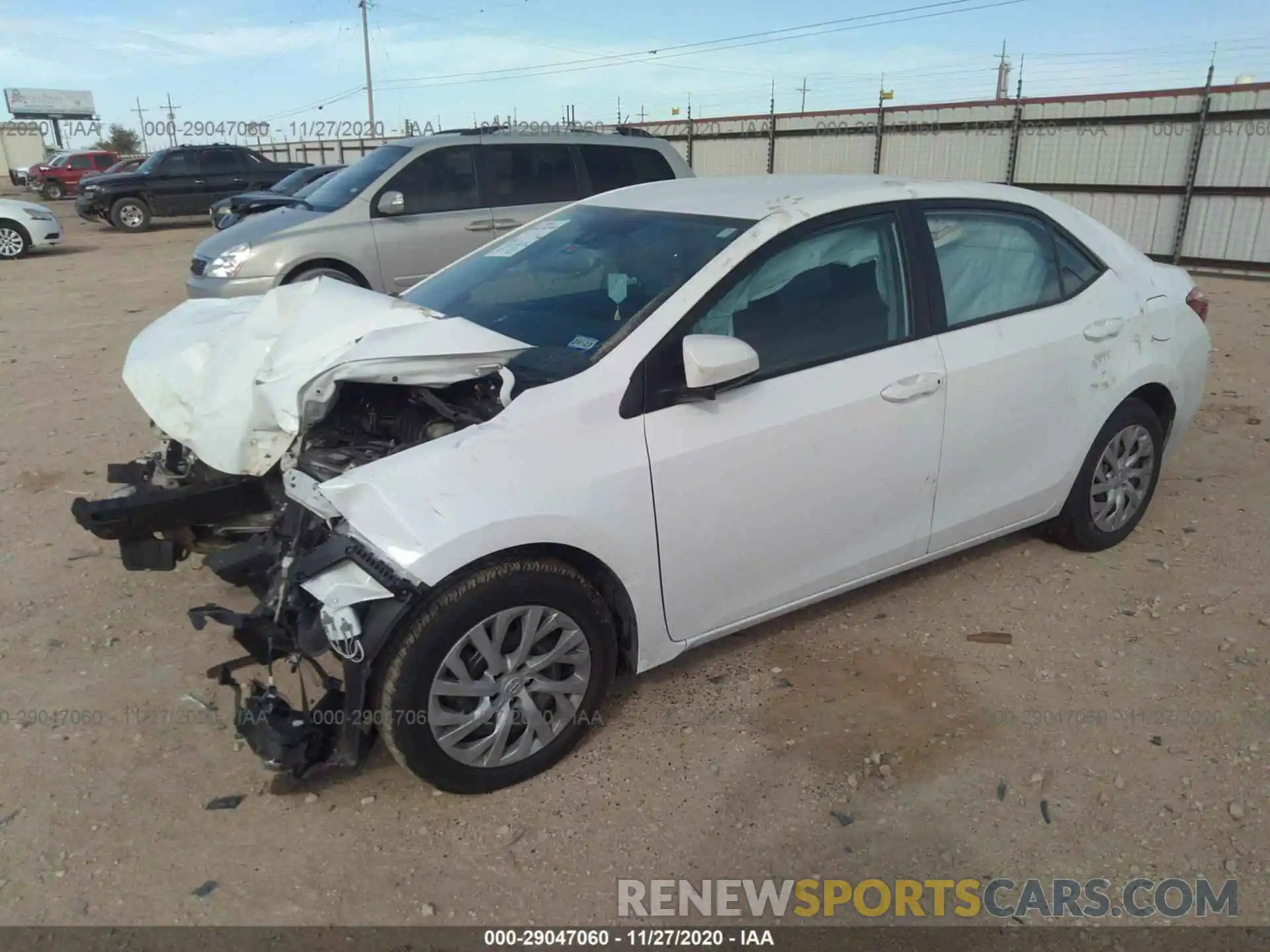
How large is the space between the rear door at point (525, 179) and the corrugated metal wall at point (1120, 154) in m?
3.92

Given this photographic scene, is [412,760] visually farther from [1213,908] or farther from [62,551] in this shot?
[62,551]

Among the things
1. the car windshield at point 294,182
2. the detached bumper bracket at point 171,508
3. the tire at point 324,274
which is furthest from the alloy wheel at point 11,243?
the detached bumper bracket at point 171,508

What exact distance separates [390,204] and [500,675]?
658cm

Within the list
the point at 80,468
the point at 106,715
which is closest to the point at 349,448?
the point at 106,715

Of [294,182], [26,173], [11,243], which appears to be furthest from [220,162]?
[26,173]

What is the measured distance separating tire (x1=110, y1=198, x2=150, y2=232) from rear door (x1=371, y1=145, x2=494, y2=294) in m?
17.0

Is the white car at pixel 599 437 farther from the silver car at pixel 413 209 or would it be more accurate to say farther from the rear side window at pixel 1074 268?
the silver car at pixel 413 209

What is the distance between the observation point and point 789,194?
11.5 feet

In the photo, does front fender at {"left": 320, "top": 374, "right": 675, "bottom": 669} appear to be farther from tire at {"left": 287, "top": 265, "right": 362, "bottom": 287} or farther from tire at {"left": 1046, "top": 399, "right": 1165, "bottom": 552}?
tire at {"left": 287, "top": 265, "right": 362, "bottom": 287}

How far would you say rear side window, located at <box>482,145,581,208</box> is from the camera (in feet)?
29.1

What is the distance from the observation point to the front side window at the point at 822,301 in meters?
3.16

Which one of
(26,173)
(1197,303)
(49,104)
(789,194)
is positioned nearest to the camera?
(789,194)

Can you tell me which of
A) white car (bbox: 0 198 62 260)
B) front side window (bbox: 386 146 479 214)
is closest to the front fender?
front side window (bbox: 386 146 479 214)

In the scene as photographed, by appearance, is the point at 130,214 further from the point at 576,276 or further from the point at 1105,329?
the point at 1105,329
